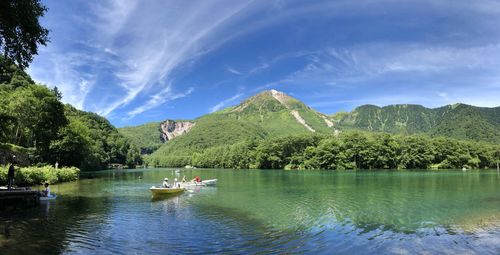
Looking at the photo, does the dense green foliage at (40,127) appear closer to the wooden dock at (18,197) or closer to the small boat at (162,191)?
the wooden dock at (18,197)

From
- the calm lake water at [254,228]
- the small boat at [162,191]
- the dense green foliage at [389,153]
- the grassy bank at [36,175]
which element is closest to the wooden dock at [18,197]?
the calm lake water at [254,228]

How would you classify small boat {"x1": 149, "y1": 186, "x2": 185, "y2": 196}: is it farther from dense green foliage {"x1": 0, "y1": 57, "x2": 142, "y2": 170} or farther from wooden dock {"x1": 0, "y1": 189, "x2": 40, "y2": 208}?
dense green foliage {"x1": 0, "y1": 57, "x2": 142, "y2": 170}

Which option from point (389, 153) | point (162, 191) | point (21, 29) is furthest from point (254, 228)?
point (389, 153)

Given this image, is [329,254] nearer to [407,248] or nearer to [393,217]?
[407,248]

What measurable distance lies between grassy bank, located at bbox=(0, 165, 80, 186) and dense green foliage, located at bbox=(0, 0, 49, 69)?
23754mm

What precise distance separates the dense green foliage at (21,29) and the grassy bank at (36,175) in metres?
23.8

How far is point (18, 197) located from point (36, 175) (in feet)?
80.9

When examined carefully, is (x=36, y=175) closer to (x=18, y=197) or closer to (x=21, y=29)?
(x=18, y=197)

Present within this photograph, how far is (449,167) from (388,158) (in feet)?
99.1

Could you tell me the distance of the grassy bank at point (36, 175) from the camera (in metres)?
42.0

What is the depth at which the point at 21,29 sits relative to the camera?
20375 millimetres

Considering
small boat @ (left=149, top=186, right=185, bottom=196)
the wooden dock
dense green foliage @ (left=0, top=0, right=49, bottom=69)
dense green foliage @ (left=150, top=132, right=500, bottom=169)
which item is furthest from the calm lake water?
dense green foliage @ (left=150, top=132, right=500, bottom=169)

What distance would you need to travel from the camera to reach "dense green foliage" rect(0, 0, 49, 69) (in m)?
18.6

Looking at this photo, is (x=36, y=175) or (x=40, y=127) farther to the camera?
(x=40, y=127)
